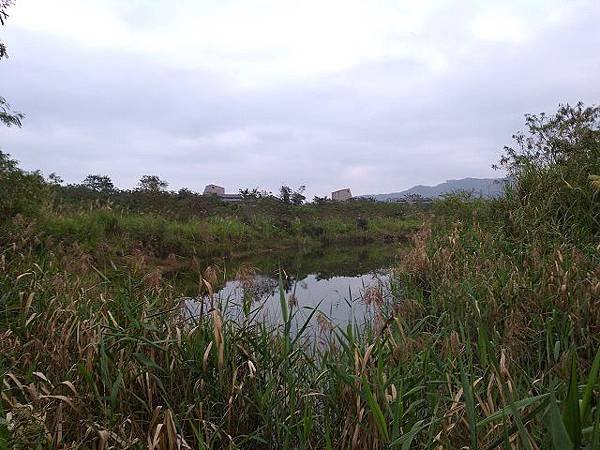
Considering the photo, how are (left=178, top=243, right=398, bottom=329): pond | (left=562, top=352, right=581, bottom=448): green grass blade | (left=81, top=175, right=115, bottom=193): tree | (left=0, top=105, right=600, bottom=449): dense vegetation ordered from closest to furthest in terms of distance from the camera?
(left=562, top=352, right=581, bottom=448): green grass blade < (left=0, top=105, right=600, bottom=449): dense vegetation < (left=178, top=243, right=398, bottom=329): pond < (left=81, top=175, right=115, bottom=193): tree

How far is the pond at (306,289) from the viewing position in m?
3.35

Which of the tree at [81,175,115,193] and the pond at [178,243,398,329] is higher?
the tree at [81,175,115,193]

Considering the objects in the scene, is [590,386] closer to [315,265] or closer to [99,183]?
[315,265]

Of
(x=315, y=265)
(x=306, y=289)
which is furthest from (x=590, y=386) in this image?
(x=315, y=265)

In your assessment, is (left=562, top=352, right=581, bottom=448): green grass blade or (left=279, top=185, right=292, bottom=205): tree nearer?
(left=562, top=352, right=581, bottom=448): green grass blade

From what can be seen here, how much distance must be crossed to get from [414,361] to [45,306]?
3.19 m

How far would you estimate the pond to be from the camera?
3.35 m

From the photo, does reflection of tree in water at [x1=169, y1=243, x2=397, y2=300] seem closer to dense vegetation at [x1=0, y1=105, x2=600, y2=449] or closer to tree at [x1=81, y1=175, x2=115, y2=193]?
dense vegetation at [x1=0, y1=105, x2=600, y2=449]

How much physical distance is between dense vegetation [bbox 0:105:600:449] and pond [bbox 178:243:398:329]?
0.15 m

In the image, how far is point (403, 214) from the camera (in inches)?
1235

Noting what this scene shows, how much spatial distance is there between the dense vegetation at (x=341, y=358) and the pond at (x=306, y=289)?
5.7 inches

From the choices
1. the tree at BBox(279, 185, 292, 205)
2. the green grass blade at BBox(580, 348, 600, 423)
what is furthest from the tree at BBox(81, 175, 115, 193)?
the green grass blade at BBox(580, 348, 600, 423)

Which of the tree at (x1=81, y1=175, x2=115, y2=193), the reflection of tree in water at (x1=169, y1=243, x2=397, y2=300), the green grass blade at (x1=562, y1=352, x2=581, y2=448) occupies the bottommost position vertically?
the reflection of tree in water at (x1=169, y1=243, x2=397, y2=300)

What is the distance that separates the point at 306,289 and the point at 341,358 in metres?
5.95
